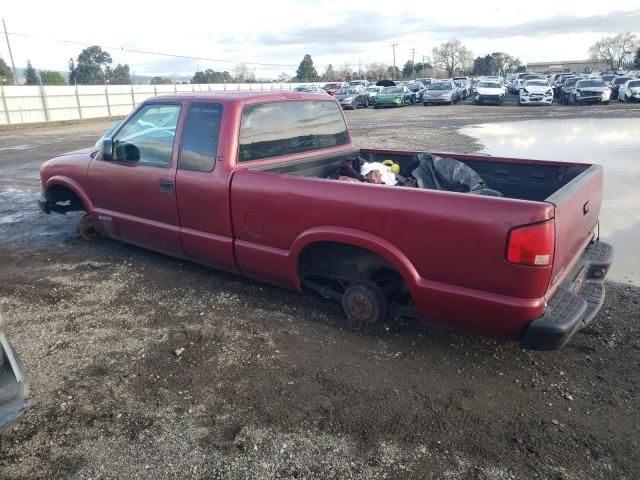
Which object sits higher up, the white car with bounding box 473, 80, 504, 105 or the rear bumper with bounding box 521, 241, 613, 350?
the white car with bounding box 473, 80, 504, 105

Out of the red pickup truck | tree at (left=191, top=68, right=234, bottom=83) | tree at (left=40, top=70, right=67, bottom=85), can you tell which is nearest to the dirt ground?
the red pickup truck

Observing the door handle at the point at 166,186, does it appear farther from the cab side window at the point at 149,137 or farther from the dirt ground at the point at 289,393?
the dirt ground at the point at 289,393

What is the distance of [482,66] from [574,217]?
124013mm

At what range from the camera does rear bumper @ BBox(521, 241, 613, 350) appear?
2865 mm

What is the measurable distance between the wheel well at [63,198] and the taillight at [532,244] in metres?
5.19

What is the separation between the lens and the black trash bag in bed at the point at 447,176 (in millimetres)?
4344

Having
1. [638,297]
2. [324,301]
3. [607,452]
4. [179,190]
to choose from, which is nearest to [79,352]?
[179,190]

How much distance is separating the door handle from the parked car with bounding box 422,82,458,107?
32.1 meters

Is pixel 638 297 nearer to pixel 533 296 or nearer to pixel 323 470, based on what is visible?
pixel 533 296

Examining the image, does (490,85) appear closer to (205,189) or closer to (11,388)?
(205,189)

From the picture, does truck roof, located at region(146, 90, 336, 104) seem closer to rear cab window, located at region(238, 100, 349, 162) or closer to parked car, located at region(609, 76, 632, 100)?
rear cab window, located at region(238, 100, 349, 162)

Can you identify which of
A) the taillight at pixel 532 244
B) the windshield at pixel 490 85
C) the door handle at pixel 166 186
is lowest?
the taillight at pixel 532 244

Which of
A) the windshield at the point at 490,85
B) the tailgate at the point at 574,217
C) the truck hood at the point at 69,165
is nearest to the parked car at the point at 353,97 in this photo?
the windshield at the point at 490,85

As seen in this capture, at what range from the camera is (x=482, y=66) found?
114500mm
